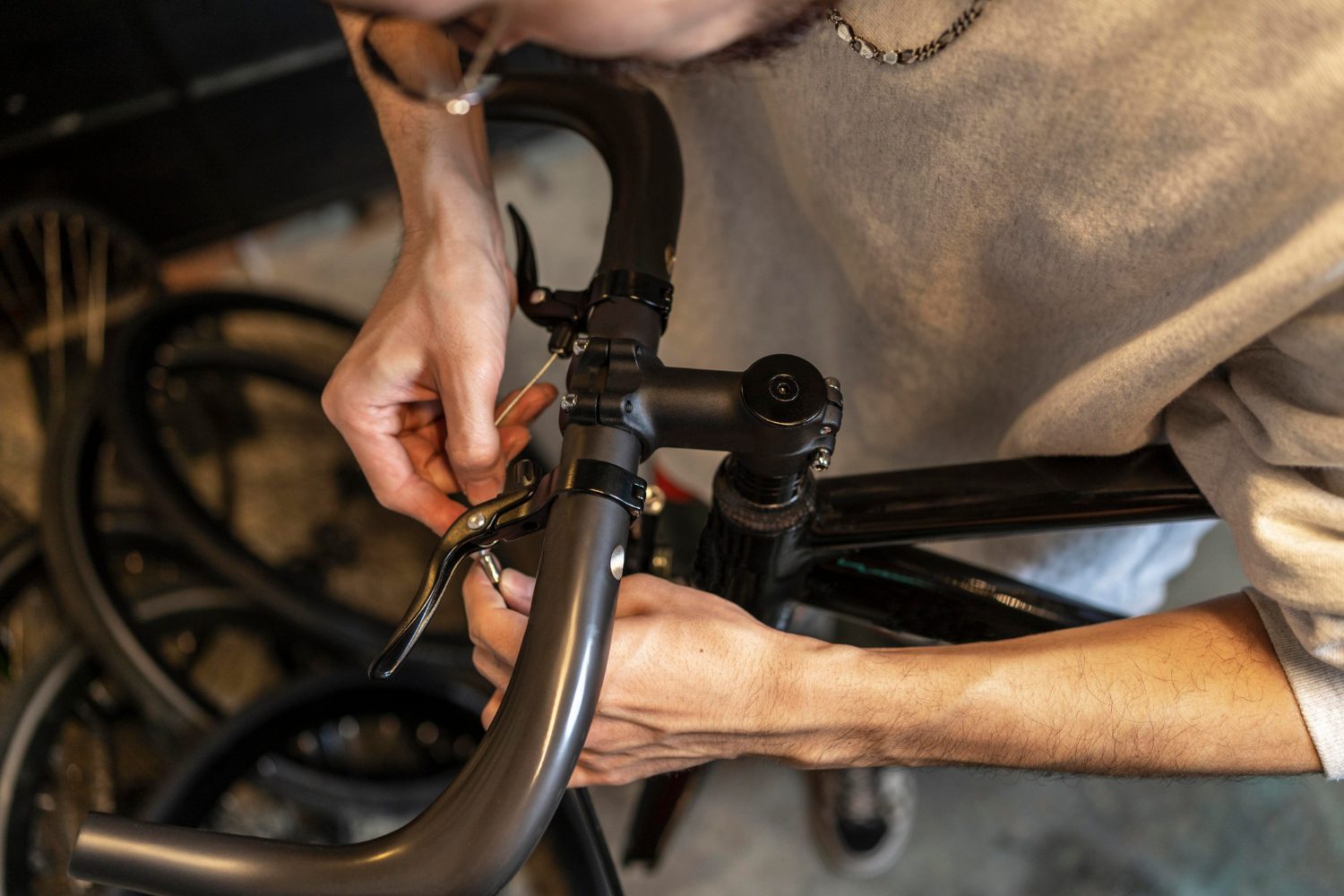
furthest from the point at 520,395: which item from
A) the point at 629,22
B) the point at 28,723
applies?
the point at 28,723

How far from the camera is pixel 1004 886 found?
1251mm

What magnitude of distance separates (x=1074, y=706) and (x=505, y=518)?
35 cm

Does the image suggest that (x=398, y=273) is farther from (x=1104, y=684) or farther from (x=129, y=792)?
(x=129, y=792)

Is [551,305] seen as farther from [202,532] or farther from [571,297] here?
[202,532]

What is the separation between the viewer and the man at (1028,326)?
468 millimetres

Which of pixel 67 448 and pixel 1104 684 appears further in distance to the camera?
pixel 67 448

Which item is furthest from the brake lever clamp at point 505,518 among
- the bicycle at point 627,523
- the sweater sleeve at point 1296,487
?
the sweater sleeve at point 1296,487

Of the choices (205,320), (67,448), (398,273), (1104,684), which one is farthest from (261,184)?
(1104,684)

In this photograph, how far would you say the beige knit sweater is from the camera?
0.45 metres

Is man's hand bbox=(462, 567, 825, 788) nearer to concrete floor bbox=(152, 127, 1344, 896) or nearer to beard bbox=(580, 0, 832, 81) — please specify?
beard bbox=(580, 0, 832, 81)

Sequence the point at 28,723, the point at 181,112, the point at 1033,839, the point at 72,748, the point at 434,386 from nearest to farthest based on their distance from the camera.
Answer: the point at 434,386, the point at 28,723, the point at 72,748, the point at 1033,839, the point at 181,112

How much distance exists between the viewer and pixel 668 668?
52cm

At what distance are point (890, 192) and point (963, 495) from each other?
0.68 ft

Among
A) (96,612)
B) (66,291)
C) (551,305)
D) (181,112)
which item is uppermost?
(181,112)
